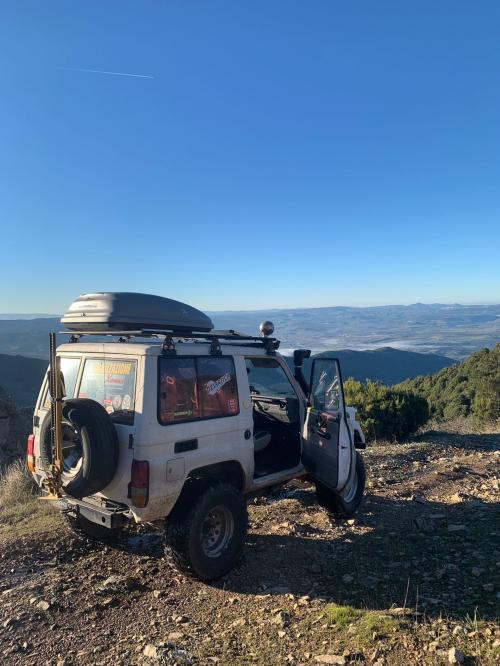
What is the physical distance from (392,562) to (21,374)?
117 feet

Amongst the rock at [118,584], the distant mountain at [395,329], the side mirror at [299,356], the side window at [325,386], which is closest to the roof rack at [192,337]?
the side mirror at [299,356]

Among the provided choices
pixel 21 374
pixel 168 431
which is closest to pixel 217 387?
pixel 168 431

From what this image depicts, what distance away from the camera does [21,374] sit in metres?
35.6

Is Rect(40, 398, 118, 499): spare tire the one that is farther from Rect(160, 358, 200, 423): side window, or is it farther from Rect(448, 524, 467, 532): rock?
Rect(448, 524, 467, 532): rock

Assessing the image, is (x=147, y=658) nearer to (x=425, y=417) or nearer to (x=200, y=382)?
(x=200, y=382)

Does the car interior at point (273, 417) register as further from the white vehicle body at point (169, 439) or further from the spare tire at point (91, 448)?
the spare tire at point (91, 448)

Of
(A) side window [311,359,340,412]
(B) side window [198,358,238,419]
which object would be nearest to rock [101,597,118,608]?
(B) side window [198,358,238,419]

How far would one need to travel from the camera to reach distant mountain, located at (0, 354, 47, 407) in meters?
32.1

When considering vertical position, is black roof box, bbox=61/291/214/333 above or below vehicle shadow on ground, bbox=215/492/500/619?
above

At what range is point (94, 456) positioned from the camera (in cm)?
388

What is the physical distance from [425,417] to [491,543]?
946 centimetres

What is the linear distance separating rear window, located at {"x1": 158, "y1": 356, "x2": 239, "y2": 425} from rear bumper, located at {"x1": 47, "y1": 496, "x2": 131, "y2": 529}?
2.74 feet

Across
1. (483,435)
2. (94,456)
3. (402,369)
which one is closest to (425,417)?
(483,435)

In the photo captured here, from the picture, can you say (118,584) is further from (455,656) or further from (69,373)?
(455,656)
